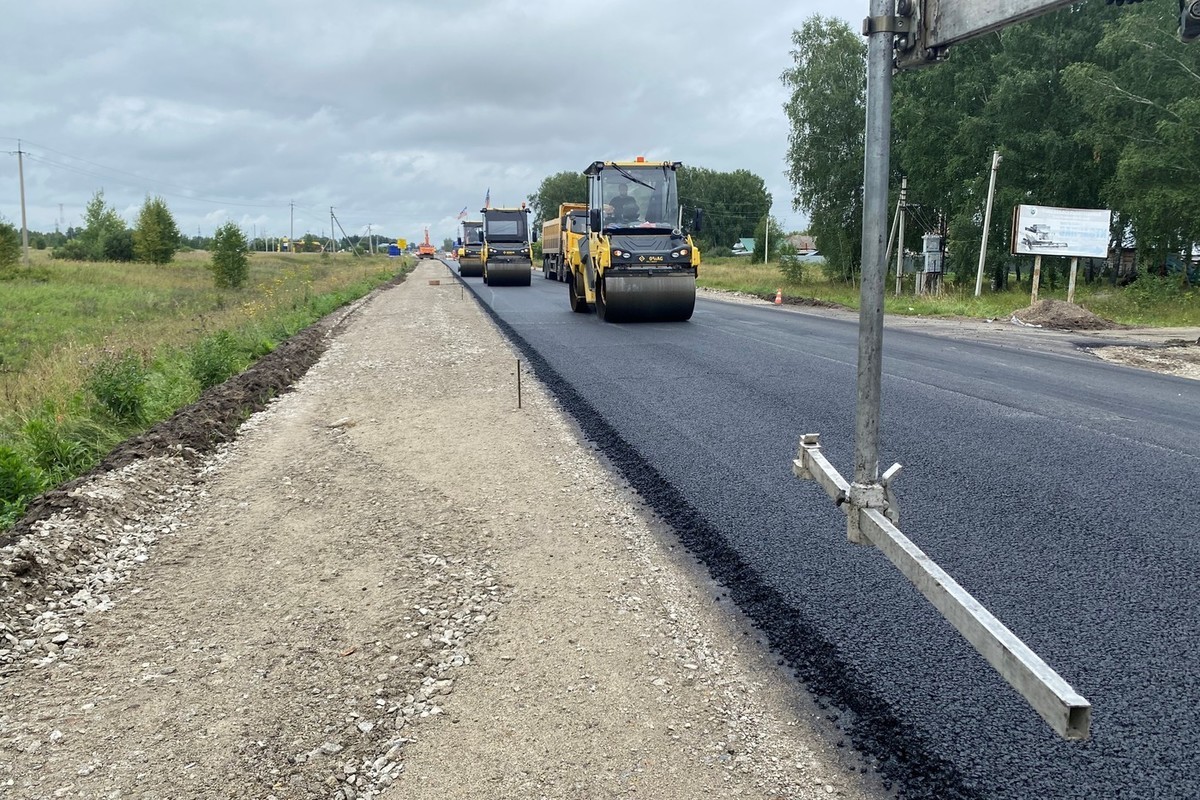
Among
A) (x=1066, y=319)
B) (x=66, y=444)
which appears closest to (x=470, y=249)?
(x=1066, y=319)

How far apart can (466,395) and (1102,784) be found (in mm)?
7468

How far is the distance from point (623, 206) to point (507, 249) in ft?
57.1

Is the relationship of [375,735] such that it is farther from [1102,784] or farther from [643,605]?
[1102,784]

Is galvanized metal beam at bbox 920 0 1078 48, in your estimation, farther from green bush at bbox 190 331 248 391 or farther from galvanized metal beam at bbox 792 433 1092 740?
green bush at bbox 190 331 248 391

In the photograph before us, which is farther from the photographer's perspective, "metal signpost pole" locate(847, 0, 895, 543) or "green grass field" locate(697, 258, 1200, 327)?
"green grass field" locate(697, 258, 1200, 327)

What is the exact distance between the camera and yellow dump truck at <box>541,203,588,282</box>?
20.4 meters

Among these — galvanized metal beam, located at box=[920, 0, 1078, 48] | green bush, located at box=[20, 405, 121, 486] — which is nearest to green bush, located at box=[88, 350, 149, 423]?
green bush, located at box=[20, 405, 121, 486]

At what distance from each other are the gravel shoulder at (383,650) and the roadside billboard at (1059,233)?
19574 mm

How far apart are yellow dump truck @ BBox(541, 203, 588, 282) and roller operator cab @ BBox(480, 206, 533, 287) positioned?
130 centimetres

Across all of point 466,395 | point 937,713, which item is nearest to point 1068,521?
point 937,713

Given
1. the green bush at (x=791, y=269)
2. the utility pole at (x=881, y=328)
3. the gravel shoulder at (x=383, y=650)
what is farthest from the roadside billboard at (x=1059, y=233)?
the utility pole at (x=881, y=328)

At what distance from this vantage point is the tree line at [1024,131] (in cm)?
2323

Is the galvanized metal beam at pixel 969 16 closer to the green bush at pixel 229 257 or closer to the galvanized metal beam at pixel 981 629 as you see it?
the galvanized metal beam at pixel 981 629

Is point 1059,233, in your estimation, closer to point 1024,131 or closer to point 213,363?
point 1024,131
